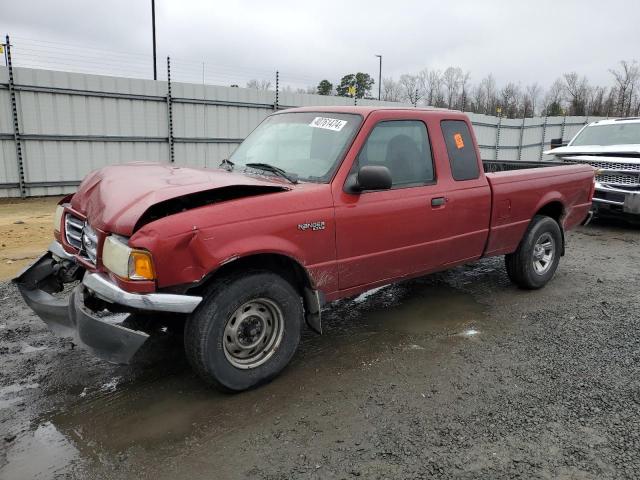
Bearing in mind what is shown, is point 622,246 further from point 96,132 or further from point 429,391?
point 96,132

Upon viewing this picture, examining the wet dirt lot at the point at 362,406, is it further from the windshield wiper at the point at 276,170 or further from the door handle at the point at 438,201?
the windshield wiper at the point at 276,170

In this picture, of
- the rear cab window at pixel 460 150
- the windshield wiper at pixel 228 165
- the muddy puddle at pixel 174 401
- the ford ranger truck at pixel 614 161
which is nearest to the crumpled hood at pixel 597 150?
the ford ranger truck at pixel 614 161

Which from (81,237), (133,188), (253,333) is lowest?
(253,333)

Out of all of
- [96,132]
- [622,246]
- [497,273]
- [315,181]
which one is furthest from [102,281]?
[96,132]

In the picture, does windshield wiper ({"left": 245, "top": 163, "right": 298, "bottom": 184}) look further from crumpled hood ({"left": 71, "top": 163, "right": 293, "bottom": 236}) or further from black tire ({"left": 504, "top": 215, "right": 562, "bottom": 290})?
black tire ({"left": 504, "top": 215, "right": 562, "bottom": 290})

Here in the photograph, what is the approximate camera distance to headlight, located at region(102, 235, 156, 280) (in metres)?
2.94

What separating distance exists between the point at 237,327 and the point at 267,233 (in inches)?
26.1

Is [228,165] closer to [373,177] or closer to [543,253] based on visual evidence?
[373,177]

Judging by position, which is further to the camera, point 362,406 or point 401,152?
point 401,152

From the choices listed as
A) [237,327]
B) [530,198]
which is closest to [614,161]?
[530,198]

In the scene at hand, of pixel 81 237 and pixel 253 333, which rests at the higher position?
pixel 81 237

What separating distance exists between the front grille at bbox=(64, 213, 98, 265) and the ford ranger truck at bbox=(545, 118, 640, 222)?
8838 millimetres

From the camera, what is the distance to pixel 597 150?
9773 millimetres

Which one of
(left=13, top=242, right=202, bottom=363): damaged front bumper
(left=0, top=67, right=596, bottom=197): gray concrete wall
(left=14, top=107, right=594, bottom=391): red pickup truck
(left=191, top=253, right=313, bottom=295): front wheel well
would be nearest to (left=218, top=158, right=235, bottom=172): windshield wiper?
(left=14, top=107, right=594, bottom=391): red pickup truck
